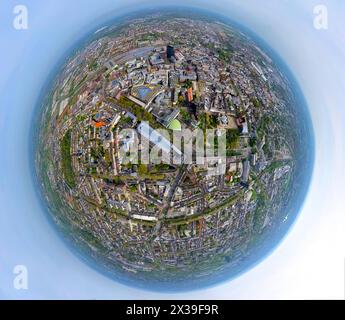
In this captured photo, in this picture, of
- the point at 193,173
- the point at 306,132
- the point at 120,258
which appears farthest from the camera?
the point at 306,132

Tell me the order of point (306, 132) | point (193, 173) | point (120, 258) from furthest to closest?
point (306, 132) < point (120, 258) < point (193, 173)

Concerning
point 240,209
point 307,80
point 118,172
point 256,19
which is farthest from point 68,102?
point 307,80

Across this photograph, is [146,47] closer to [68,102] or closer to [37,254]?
[68,102]

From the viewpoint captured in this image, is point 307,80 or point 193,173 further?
point 307,80

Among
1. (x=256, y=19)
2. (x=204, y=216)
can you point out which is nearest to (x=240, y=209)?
(x=204, y=216)

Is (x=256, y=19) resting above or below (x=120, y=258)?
above

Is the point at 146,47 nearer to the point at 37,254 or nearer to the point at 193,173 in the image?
the point at 193,173

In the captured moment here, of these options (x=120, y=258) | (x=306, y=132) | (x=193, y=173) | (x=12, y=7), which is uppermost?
(x=12, y=7)
